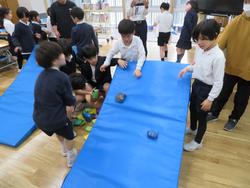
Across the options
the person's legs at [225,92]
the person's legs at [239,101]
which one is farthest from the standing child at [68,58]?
the person's legs at [239,101]

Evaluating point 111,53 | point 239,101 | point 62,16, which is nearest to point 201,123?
point 239,101

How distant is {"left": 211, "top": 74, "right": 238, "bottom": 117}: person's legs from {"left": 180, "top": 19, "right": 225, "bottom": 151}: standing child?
1.83 ft

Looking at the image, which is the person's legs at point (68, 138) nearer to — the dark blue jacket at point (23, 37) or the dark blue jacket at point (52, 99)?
the dark blue jacket at point (52, 99)

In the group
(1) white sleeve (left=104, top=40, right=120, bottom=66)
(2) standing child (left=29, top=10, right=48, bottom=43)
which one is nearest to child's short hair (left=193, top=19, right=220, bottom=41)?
(1) white sleeve (left=104, top=40, right=120, bottom=66)

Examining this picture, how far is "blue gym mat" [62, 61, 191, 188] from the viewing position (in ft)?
5.18

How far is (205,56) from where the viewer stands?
1639 millimetres

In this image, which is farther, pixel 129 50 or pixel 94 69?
pixel 94 69

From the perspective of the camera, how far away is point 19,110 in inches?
104

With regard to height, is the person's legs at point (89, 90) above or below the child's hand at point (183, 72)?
below

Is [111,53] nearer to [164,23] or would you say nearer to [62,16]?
[62,16]

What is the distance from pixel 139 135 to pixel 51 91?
824mm

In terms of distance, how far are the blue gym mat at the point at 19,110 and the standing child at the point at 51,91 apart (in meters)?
0.87

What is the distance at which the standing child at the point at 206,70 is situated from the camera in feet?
4.99

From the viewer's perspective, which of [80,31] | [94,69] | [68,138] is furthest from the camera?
[80,31]
